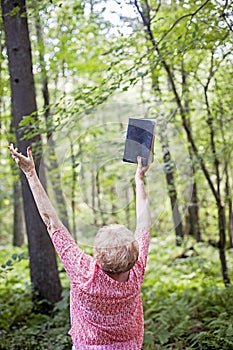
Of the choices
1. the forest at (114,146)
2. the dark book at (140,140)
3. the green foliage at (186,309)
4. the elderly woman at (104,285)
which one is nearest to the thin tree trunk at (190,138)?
the forest at (114,146)

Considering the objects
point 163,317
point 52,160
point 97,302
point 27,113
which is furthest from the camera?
point 27,113

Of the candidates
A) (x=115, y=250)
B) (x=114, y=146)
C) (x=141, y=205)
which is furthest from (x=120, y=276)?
(x=114, y=146)

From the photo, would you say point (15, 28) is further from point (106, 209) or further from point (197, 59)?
point (106, 209)

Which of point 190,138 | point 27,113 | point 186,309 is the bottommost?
point 186,309

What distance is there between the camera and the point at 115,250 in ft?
7.44

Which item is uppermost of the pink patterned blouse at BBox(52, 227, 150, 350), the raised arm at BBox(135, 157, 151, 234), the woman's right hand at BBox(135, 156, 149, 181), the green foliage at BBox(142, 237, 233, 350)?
the woman's right hand at BBox(135, 156, 149, 181)

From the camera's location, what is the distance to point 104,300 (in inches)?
93.6

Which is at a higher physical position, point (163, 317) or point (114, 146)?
point (114, 146)

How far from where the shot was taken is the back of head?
2268 mm

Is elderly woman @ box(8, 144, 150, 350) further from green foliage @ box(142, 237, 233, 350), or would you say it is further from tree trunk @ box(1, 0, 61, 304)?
tree trunk @ box(1, 0, 61, 304)

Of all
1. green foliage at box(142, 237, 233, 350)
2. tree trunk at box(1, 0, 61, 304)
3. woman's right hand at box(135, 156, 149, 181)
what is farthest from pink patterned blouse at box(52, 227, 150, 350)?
tree trunk at box(1, 0, 61, 304)

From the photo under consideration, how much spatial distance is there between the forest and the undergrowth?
0.7 inches

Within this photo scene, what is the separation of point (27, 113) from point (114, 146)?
242 cm

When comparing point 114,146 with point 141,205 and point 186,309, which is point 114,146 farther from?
point 186,309
